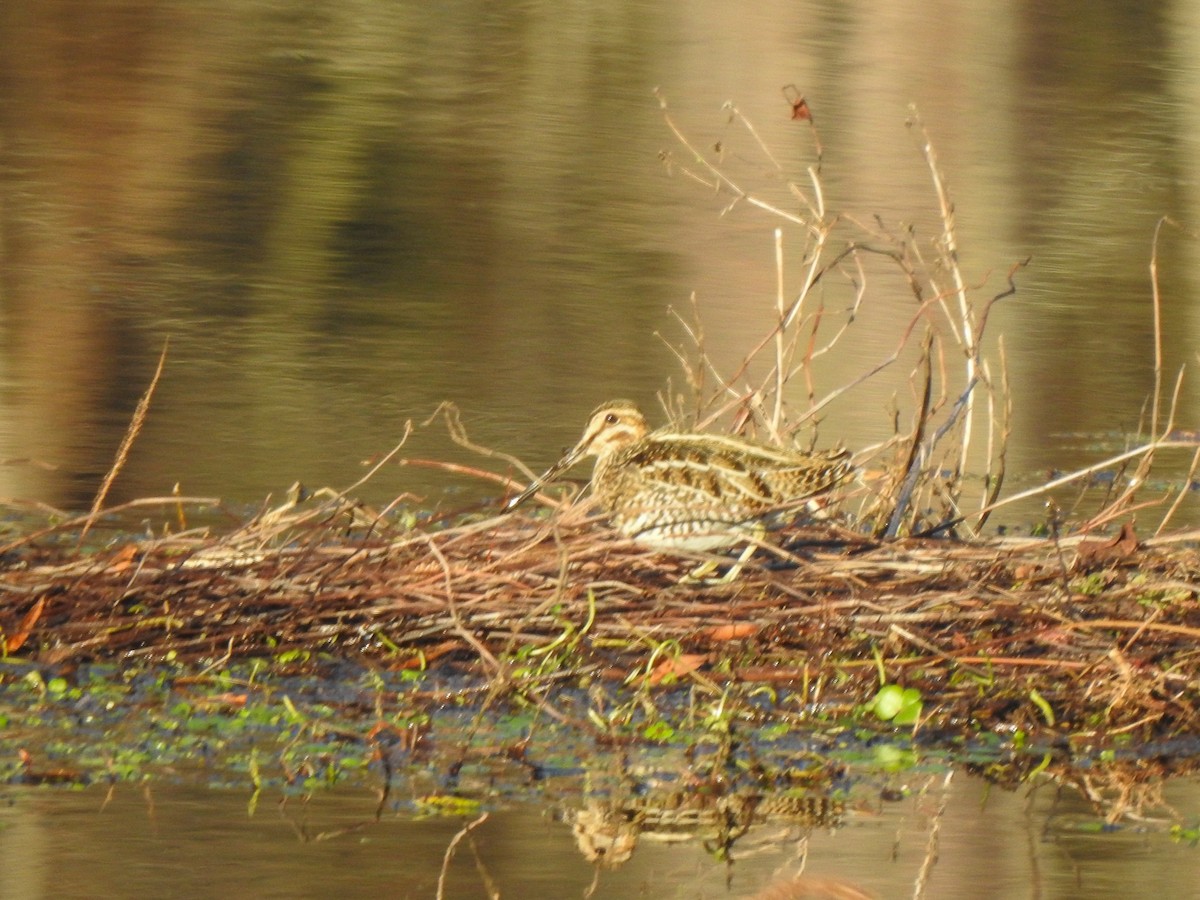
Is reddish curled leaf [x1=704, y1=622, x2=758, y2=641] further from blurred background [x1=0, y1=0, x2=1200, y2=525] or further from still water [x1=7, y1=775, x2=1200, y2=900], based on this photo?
blurred background [x1=0, y1=0, x2=1200, y2=525]

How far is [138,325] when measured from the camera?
37.8 ft

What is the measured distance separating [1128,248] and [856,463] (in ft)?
30.0

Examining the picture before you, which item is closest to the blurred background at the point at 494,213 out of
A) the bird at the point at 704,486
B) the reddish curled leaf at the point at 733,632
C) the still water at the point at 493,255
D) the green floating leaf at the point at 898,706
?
the still water at the point at 493,255

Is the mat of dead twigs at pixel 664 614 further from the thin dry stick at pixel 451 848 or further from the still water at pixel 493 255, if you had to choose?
the thin dry stick at pixel 451 848

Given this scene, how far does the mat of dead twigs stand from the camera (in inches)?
230

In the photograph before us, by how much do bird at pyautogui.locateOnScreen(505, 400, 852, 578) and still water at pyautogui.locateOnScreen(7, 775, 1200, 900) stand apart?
1.24 meters

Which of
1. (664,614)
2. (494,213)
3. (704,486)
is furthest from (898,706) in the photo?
(494,213)

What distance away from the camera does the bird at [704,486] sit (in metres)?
6.17

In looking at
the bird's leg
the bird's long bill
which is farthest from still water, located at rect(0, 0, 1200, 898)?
the bird's leg

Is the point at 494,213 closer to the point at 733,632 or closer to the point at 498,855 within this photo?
the point at 733,632

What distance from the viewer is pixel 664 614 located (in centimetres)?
612

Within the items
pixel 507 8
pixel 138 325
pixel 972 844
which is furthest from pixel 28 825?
pixel 507 8

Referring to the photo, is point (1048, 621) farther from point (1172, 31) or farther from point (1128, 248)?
point (1172, 31)

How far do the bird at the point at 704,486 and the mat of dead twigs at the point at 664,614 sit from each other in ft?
0.40
